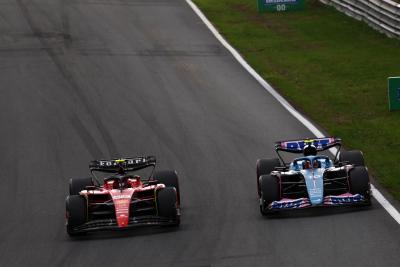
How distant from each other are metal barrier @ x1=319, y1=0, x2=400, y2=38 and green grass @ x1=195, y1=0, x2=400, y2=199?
0.24 meters

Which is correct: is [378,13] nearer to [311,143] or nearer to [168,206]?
[311,143]

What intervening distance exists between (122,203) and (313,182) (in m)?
2.89

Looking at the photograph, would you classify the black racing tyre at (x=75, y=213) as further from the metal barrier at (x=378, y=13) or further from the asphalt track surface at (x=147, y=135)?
the metal barrier at (x=378, y=13)

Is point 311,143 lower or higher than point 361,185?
higher

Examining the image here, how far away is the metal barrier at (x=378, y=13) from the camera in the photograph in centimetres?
3297

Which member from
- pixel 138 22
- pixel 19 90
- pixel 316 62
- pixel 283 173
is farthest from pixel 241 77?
pixel 283 173

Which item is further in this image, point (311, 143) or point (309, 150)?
point (311, 143)

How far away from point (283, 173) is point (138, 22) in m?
21.6

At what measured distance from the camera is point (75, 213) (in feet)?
52.2

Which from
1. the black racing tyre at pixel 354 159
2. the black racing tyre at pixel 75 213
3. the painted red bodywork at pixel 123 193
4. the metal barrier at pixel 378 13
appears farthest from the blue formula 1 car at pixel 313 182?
the metal barrier at pixel 378 13

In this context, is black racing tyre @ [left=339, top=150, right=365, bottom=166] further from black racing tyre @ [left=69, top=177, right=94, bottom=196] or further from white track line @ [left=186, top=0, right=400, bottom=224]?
black racing tyre @ [left=69, top=177, right=94, bottom=196]

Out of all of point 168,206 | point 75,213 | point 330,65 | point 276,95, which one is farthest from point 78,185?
point 330,65

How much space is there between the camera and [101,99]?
2677 centimetres

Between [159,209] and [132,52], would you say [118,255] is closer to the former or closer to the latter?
[159,209]
